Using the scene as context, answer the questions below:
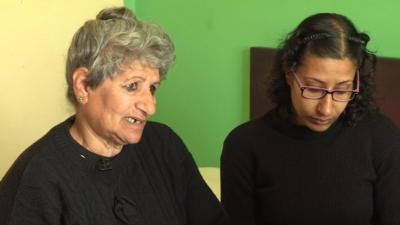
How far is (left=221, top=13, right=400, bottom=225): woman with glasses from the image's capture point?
1.24 meters

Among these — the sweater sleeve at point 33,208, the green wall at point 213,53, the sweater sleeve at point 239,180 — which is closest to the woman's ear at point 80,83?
the sweater sleeve at point 33,208

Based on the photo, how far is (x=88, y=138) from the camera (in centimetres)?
113

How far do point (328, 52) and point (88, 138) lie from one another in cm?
63

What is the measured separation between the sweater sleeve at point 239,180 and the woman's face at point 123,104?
40 centimetres

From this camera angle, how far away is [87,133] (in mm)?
1131

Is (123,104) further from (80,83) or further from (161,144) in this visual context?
(161,144)

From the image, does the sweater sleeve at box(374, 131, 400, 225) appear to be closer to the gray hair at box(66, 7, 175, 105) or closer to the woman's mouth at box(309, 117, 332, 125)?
the woman's mouth at box(309, 117, 332, 125)

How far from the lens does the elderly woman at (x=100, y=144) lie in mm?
1030

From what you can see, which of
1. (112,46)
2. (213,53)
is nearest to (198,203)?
(112,46)

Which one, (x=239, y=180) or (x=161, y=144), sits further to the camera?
(x=239, y=180)

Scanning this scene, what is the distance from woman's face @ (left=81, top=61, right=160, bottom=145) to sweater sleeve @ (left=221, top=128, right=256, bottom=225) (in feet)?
1.33

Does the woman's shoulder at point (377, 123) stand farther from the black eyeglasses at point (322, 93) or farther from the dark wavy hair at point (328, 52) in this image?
the black eyeglasses at point (322, 93)

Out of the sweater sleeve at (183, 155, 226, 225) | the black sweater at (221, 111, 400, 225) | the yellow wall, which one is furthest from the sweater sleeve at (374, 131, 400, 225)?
the yellow wall

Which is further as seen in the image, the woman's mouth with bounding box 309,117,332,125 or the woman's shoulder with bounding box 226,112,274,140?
the woman's shoulder with bounding box 226,112,274,140
